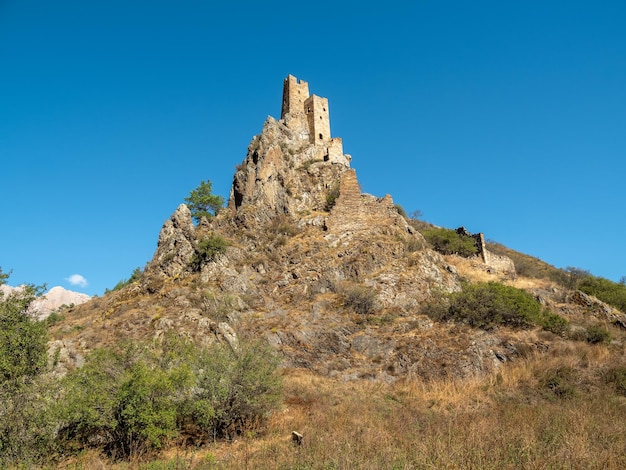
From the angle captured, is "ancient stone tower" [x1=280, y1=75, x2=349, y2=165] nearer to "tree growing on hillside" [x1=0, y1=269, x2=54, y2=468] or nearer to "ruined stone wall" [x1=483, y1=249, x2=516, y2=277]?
"ruined stone wall" [x1=483, y1=249, x2=516, y2=277]

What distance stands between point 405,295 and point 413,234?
28.9ft

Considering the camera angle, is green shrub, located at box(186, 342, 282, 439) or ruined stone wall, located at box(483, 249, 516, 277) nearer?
green shrub, located at box(186, 342, 282, 439)

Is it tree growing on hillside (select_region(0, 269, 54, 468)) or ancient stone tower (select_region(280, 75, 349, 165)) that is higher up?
ancient stone tower (select_region(280, 75, 349, 165))

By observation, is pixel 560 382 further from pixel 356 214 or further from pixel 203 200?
pixel 203 200

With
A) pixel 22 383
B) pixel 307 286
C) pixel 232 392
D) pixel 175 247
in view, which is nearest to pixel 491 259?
pixel 307 286

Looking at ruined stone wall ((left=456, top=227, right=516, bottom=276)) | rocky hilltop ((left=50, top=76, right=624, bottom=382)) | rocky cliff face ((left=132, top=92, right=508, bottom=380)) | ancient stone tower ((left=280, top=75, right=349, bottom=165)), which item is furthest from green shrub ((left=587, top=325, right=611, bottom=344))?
ancient stone tower ((left=280, top=75, right=349, bottom=165))

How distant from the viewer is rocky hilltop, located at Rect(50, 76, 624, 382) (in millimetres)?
19266

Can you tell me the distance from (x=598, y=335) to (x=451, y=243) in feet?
72.2

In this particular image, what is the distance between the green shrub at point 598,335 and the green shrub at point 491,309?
5.36 ft

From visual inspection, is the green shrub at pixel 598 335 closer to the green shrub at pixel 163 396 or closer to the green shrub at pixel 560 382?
the green shrub at pixel 560 382

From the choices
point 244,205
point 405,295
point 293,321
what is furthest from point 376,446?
point 244,205

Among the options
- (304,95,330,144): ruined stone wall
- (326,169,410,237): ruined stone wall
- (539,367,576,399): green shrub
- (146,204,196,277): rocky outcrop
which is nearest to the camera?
(539,367,576,399): green shrub

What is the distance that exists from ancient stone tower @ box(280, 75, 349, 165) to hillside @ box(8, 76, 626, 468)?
16.4ft

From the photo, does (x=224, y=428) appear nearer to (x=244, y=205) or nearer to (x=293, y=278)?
(x=293, y=278)
